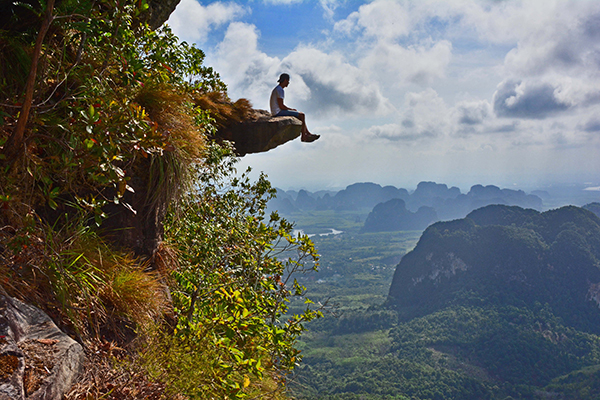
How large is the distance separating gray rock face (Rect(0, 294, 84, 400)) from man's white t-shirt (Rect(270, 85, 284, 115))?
28.2 feet

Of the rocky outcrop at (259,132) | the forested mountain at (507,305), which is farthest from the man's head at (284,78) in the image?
the forested mountain at (507,305)

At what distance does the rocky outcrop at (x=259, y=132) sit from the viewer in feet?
30.3

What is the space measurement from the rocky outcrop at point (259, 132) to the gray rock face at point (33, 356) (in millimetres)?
7083

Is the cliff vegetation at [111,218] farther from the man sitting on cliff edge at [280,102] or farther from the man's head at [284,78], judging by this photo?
the man's head at [284,78]

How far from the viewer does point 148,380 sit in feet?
9.34

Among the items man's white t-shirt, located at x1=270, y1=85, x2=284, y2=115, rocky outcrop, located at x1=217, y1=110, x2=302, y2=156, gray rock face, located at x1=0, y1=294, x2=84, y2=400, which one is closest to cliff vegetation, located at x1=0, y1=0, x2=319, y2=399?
gray rock face, located at x1=0, y1=294, x2=84, y2=400

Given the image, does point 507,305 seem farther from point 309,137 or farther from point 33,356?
point 33,356

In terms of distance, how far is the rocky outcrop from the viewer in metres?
9.25

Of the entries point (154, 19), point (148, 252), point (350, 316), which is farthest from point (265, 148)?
point (350, 316)

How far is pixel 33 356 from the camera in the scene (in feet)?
7.02

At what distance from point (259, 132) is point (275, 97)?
4.57 feet

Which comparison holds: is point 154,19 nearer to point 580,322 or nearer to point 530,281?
point 580,322

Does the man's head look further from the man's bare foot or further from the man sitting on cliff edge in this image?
the man's bare foot

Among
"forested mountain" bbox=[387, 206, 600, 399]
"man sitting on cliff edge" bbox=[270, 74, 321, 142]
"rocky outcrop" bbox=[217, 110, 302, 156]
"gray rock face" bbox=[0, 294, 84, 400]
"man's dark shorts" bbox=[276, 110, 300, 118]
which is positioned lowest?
"forested mountain" bbox=[387, 206, 600, 399]
